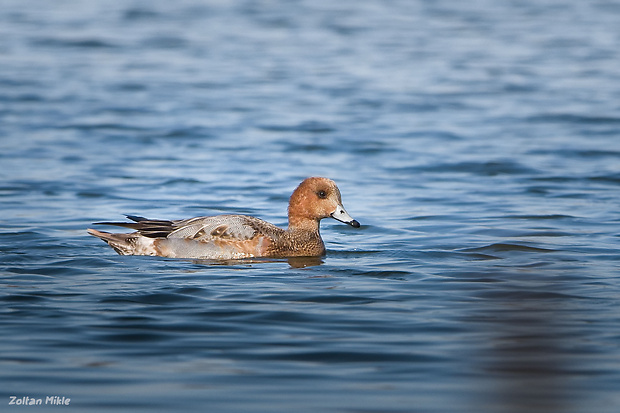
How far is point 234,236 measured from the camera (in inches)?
331

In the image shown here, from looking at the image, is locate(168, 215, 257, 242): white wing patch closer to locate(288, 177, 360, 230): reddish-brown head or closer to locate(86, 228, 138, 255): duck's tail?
locate(86, 228, 138, 255): duck's tail

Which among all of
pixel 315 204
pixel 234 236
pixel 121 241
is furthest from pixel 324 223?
pixel 121 241

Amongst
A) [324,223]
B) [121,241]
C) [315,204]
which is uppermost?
[315,204]

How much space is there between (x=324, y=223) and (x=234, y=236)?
2539 millimetres

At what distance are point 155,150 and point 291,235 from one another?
6541mm

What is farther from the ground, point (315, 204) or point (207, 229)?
point (315, 204)

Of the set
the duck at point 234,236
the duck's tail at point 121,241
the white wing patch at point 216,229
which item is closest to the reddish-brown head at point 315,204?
the duck at point 234,236

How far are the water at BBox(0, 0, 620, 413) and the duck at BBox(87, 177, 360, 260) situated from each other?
20 centimetres

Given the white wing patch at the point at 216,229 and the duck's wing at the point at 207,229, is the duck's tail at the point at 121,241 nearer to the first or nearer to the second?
the duck's wing at the point at 207,229

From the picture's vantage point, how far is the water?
4.98m

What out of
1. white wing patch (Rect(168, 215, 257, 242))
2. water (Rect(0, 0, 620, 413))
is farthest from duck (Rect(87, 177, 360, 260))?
water (Rect(0, 0, 620, 413))

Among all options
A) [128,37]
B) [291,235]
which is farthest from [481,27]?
[291,235]

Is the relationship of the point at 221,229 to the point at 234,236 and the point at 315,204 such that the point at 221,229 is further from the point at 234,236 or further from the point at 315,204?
the point at 315,204

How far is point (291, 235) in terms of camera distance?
8.68 m
